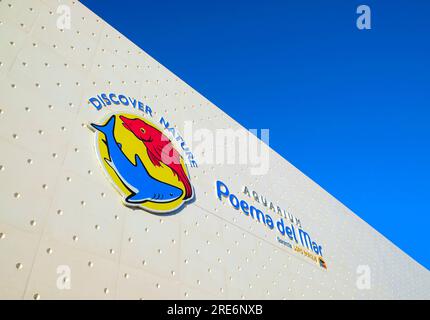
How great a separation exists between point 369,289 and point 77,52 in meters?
9.94

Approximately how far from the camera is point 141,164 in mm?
4523

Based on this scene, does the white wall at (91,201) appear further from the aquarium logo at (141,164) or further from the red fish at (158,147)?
the red fish at (158,147)

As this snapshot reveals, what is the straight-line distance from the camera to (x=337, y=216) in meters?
10.5

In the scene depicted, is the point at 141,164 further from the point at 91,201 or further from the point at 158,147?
the point at 91,201

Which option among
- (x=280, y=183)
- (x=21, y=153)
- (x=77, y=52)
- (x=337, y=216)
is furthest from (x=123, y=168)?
(x=337, y=216)

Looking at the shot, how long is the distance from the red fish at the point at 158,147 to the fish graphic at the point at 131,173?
0.31 meters

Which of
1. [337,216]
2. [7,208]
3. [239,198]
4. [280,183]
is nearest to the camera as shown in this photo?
[7,208]

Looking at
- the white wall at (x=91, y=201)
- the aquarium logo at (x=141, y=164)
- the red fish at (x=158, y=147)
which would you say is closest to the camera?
the white wall at (x=91, y=201)

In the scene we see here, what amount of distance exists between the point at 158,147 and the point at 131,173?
89 cm

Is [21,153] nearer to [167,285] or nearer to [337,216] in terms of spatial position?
[167,285]

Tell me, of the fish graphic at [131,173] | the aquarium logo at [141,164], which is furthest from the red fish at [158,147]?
the fish graphic at [131,173]

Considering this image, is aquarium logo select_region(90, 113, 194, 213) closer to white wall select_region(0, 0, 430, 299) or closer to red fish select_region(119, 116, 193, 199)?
red fish select_region(119, 116, 193, 199)

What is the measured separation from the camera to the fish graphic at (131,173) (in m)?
4.22

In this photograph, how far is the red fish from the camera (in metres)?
4.80
